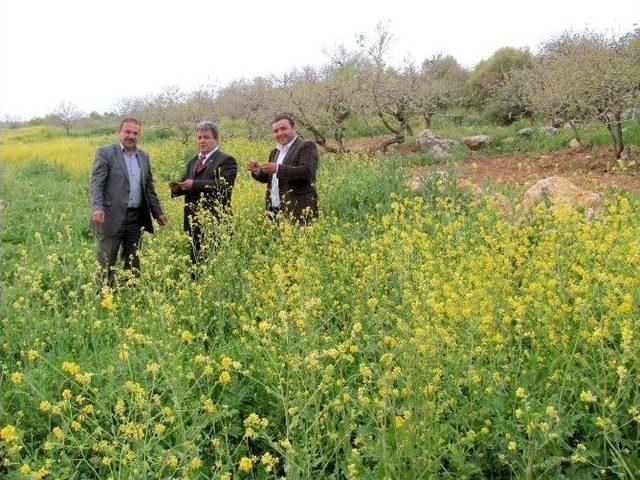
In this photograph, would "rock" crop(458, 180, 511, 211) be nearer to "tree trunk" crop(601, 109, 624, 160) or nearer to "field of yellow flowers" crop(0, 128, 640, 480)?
"field of yellow flowers" crop(0, 128, 640, 480)

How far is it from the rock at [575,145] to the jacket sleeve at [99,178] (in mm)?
11800

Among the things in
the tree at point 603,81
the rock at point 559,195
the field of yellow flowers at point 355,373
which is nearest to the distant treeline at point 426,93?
the tree at point 603,81

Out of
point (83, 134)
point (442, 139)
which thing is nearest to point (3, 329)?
point (442, 139)

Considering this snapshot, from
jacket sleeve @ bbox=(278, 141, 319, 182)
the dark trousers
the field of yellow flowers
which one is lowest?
the field of yellow flowers

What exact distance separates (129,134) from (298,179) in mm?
1618

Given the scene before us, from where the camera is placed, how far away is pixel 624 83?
11836 mm

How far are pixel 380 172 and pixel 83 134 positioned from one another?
34.0 meters

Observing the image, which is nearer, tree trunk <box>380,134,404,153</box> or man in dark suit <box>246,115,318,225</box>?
man in dark suit <box>246,115,318,225</box>

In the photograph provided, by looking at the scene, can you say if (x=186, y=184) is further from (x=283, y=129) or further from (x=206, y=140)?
(x=283, y=129)

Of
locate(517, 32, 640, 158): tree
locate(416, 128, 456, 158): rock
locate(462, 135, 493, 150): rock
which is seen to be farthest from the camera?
locate(462, 135, 493, 150): rock

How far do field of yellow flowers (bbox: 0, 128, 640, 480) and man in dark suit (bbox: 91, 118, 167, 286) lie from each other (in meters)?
0.67

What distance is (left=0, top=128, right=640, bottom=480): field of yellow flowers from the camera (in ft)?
7.60

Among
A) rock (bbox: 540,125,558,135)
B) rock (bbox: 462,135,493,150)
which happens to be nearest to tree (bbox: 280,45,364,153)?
rock (bbox: 462,135,493,150)

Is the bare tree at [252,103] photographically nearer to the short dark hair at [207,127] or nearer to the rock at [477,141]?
the rock at [477,141]
